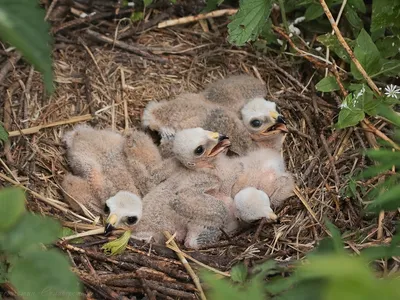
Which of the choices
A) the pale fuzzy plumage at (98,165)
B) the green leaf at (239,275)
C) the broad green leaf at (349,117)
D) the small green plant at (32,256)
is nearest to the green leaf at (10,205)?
the small green plant at (32,256)

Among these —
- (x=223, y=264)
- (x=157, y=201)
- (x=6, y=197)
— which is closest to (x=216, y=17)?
(x=157, y=201)

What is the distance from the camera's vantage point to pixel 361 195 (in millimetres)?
3227

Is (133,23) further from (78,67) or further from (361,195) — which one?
(361,195)

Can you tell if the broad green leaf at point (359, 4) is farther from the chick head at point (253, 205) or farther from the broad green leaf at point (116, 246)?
the broad green leaf at point (116, 246)

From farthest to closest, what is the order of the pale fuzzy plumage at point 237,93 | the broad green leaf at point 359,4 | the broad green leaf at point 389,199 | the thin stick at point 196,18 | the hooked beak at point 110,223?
1. the thin stick at point 196,18
2. the pale fuzzy plumage at point 237,93
3. the broad green leaf at point 359,4
4. the hooked beak at point 110,223
5. the broad green leaf at point 389,199

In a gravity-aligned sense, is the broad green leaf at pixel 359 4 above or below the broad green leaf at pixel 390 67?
above

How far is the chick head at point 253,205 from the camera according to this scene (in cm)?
319

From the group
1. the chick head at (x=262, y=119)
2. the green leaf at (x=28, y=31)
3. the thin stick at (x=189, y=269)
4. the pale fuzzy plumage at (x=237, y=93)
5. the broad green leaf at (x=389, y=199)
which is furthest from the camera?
the pale fuzzy plumage at (x=237, y=93)

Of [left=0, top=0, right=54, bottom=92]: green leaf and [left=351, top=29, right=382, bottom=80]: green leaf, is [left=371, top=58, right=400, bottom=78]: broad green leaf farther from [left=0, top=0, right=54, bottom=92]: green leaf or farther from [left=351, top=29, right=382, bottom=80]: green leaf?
[left=0, top=0, right=54, bottom=92]: green leaf

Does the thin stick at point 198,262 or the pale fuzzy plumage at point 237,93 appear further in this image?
the pale fuzzy plumage at point 237,93

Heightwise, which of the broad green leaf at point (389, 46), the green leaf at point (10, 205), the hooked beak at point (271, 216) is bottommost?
the hooked beak at point (271, 216)

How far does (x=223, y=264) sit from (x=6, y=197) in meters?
1.66

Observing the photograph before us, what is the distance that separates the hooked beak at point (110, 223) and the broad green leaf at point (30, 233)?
56.2 inches

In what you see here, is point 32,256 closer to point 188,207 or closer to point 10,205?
point 10,205
